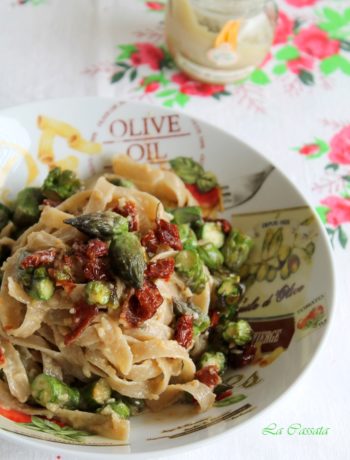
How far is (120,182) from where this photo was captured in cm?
475

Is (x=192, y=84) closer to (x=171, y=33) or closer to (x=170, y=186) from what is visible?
(x=171, y=33)

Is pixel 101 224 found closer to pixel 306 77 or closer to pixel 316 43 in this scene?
pixel 306 77

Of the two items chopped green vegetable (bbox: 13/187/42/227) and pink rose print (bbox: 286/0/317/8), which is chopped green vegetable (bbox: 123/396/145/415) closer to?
chopped green vegetable (bbox: 13/187/42/227)

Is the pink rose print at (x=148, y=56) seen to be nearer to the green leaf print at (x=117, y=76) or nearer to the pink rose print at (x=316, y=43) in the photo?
the green leaf print at (x=117, y=76)

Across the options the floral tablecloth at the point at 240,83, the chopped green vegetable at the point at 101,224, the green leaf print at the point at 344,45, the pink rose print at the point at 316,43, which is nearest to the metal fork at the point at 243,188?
the floral tablecloth at the point at 240,83

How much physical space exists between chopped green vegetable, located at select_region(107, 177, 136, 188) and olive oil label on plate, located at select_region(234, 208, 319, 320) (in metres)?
0.96

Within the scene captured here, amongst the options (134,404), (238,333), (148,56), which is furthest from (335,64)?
(134,404)

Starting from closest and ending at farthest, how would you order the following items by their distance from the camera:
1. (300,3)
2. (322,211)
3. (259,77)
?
(322,211), (259,77), (300,3)

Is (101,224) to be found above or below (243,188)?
above

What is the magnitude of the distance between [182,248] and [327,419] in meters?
1.58

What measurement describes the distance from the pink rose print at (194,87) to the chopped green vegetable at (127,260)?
10.4 feet

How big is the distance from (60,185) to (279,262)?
69.7 inches

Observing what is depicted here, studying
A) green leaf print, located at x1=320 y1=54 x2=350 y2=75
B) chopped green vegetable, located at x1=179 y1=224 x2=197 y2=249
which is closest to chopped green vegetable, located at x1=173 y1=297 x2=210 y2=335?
chopped green vegetable, located at x1=179 y1=224 x2=197 y2=249

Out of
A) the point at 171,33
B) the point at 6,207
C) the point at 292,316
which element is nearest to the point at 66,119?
the point at 6,207
